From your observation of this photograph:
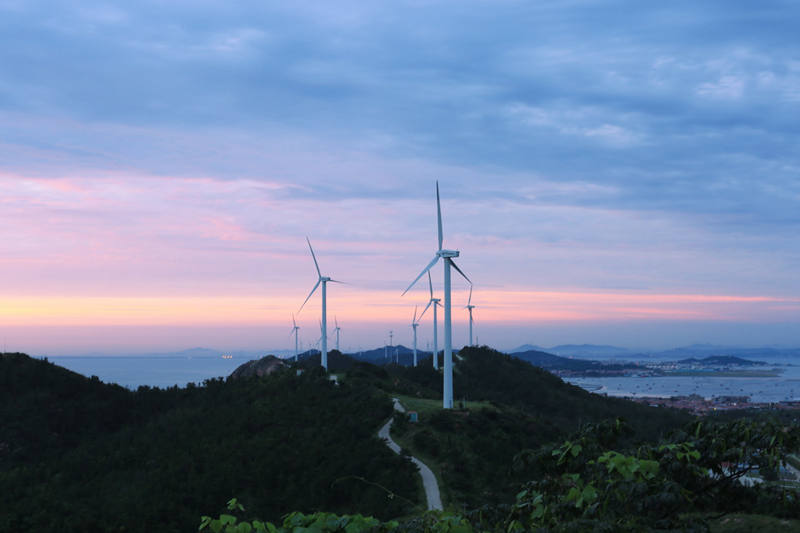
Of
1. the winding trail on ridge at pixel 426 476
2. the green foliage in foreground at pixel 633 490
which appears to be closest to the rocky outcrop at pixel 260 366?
the winding trail on ridge at pixel 426 476

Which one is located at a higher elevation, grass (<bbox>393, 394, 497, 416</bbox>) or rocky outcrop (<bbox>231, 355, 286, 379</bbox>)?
rocky outcrop (<bbox>231, 355, 286, 379</bbox>)

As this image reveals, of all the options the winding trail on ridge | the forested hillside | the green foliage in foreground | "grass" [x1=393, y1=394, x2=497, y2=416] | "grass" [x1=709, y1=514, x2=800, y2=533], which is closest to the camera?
the green foliage in foreground

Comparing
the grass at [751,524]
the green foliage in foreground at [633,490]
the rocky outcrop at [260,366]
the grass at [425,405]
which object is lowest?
the grass at [425,405]

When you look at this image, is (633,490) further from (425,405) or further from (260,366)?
(260,366)

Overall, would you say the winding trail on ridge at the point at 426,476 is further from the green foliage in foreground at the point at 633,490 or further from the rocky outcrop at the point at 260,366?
the rocky outcrop at the point at 260,366

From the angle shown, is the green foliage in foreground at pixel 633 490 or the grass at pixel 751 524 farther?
the grass at pixel 751 524

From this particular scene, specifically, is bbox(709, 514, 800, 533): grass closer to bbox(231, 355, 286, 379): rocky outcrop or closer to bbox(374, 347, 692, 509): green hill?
bbox(374, 347, 692, 509): green hill

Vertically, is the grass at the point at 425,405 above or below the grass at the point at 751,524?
below

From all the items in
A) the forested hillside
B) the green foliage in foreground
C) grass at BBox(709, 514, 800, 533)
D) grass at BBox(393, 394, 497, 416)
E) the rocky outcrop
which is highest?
the green foliage in foreground

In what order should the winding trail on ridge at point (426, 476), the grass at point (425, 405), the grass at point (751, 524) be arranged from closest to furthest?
the grass at point (751, 524)
the winding trail on ridge at point (426, 476)
the grass at point (425, 405)

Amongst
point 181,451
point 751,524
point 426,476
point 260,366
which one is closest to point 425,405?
point 426,476

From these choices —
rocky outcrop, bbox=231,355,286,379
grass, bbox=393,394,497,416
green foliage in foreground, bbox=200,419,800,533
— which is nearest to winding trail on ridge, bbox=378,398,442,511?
grass, bbox=393,394,497,416
